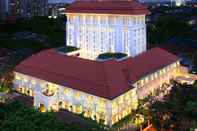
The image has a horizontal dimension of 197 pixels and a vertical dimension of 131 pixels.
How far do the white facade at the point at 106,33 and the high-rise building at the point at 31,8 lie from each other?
73.0 meters

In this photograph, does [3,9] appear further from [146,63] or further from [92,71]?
[92,71]

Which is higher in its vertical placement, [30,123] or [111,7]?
[111,7]

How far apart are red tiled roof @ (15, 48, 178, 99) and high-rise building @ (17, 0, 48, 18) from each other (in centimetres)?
7950

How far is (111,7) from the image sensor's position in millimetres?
41250

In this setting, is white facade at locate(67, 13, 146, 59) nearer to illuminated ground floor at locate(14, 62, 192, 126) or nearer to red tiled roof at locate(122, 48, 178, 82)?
red tiled roof at locate(122, 48, 178, 82)

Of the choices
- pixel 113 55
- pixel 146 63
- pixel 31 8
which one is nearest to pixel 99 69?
pixel 113 55

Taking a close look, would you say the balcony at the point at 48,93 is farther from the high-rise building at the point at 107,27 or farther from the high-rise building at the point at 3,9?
the high-rise building at the point at 3,9

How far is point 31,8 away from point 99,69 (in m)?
89.5

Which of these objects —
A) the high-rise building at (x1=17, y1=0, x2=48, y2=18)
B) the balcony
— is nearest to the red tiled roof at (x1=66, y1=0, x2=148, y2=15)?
the balcony

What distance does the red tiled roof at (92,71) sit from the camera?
31.8 metres

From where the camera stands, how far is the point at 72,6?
44.9m

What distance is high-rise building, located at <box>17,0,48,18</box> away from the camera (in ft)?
377

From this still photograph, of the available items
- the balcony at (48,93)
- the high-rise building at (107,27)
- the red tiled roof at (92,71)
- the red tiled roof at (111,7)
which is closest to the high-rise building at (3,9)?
the high-rise building at (107,27)

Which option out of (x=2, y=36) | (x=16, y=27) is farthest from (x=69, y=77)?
(x=16, y=27)
